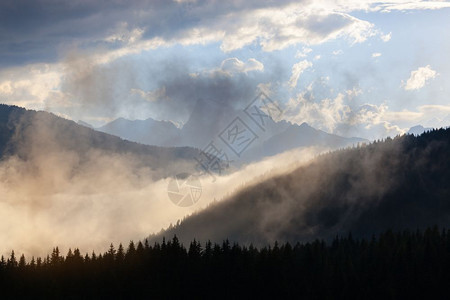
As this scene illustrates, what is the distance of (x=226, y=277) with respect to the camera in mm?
175375

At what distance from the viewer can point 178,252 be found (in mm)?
185500

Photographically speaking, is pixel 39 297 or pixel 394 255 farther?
pixel 394 255

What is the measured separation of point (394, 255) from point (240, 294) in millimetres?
57976

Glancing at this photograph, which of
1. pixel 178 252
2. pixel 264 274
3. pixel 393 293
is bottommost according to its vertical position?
pixel 393 293

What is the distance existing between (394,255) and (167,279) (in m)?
77.9

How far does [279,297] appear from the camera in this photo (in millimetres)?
169250

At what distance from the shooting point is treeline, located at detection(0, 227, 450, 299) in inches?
6673

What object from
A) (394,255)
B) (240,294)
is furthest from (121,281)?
(394,255)

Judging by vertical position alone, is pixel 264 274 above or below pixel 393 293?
above

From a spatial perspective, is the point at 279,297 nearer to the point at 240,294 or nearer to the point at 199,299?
the point at 240,294

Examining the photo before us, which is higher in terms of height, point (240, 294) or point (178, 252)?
point (178, 252)

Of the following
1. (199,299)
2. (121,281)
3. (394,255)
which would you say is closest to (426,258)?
(394,255)

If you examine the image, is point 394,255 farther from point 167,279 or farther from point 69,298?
point 69,298

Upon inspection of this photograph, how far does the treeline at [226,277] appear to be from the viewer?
169500 millimetres
